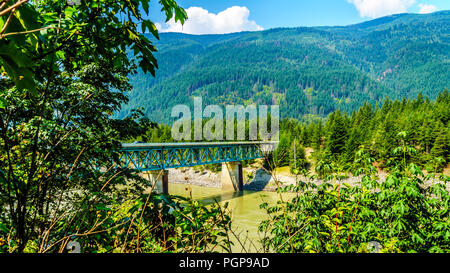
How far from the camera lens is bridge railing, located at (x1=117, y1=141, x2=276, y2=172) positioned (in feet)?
88.0

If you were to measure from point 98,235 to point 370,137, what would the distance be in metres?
51.7

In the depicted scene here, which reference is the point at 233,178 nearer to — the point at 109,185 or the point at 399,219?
the point at 109,185

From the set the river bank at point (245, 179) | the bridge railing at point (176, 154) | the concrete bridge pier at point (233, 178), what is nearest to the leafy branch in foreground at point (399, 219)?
the bridge railing at point (176, 154)

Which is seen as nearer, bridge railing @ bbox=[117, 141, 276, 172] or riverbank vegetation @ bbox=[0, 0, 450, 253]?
riverbank vegetation @ bbox=[0, 0, 450, 253]

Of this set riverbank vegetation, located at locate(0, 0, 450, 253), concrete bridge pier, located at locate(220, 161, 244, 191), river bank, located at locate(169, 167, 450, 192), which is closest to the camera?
riverbank vegetation, located at locate(0, 0, 450, 253)

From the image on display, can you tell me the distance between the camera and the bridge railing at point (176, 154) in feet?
88.0

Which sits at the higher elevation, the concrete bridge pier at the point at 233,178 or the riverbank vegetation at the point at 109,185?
the riverbank vegetation at the point at 109,185

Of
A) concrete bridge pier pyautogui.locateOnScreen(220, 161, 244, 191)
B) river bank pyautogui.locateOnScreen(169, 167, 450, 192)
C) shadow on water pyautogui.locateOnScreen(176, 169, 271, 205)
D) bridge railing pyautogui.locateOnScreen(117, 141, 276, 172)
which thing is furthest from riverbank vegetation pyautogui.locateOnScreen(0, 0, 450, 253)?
concrete bridge pier pyautogui.locateOnScreen(220, 161, 244, 191)

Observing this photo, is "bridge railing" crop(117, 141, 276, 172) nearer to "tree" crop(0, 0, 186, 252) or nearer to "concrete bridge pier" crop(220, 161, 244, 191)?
"concrete bridge pier" crop(220, 161, 244, 191)

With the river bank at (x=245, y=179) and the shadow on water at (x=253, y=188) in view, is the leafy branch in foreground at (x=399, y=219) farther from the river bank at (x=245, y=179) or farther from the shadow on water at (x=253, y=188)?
the shadow on water at (x=253, y=188)

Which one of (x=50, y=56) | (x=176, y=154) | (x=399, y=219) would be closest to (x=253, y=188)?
(x=176, y=154)

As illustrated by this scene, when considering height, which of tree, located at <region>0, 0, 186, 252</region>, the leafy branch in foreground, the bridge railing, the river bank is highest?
tree, located at <region>0, 0, 186, 252</region>

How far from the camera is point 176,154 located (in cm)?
3155
